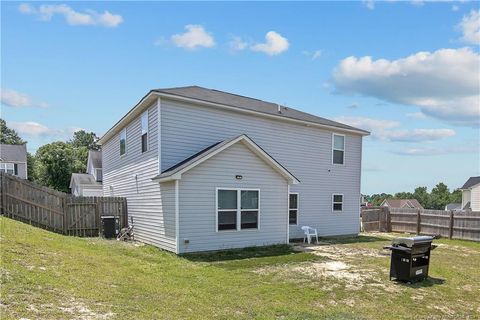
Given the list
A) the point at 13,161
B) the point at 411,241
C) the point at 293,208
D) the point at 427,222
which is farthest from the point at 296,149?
the point at 13,161

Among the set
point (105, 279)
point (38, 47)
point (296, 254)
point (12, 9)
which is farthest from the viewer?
point (296, 254)

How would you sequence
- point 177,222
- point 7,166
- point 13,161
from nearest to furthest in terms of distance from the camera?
point 177,222
point 7,166
point 13,161

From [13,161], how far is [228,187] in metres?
36.4

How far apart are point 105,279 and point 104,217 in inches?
337

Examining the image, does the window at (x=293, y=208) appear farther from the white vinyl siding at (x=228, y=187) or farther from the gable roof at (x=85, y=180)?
the gable roof at (x=85, y=180)

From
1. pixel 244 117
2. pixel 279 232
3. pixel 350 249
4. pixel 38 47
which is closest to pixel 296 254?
pixel 279 232

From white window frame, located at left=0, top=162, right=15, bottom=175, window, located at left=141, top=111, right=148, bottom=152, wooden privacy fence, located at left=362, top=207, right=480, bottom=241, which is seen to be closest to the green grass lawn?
window, located at left=141, top=111, right=148, bottom=152

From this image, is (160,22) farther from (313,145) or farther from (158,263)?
(313,145)

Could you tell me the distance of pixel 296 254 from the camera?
10.4 meters

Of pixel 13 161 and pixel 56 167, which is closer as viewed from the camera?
pixel 13 161

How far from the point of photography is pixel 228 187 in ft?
36.0

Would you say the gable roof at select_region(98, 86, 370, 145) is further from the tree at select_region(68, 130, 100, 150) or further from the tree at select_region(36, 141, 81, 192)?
the tree at select_region(68, 130, 100, 150)

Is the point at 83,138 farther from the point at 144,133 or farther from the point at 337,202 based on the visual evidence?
the point at 337,202

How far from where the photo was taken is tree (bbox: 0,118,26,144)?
65.5 metres
